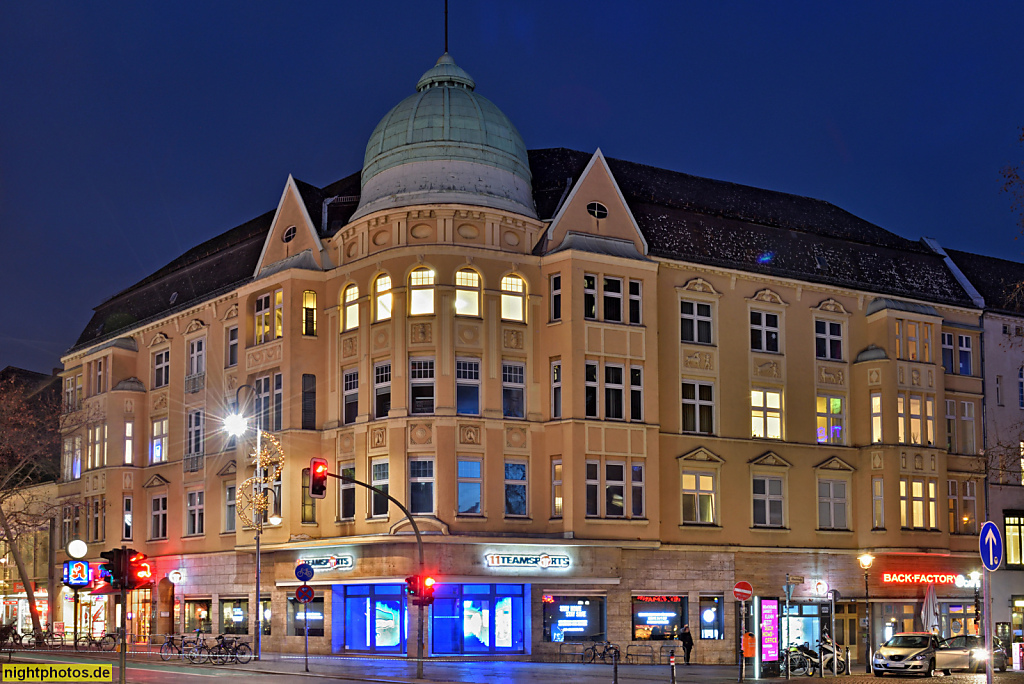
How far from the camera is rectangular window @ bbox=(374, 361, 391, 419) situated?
49188 millimetres

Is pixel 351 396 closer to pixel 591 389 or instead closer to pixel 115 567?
pixel 591 389

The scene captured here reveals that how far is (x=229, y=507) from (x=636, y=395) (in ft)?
61.8

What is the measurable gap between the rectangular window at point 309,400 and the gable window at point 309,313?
183 cm

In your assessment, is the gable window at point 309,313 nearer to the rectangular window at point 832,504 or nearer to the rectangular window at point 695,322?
the rectangular window at point 695,322

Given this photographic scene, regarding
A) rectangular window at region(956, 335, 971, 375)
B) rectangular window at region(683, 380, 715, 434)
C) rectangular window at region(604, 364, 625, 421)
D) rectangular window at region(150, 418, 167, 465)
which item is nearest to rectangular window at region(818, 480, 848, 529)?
rectangular window at region(683, 380, 715, 434)

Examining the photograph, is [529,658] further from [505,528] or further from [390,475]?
[390,475]

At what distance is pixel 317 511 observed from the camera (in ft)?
169

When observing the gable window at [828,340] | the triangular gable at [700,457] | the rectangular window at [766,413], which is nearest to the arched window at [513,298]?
the triangular gable at [700,457]

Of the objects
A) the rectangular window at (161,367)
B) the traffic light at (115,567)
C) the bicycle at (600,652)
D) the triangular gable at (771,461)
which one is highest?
the rectangular window at (161,367)

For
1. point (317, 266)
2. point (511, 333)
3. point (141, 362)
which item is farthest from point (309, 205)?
point (141, 362)

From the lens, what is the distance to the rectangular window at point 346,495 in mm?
50438

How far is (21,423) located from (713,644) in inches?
1421

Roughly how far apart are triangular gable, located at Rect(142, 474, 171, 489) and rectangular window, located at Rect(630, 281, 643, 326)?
24.5m

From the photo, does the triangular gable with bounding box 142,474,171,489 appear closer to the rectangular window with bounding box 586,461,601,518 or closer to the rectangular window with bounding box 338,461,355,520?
the rectangular window with bounding box 338,461,355,520
